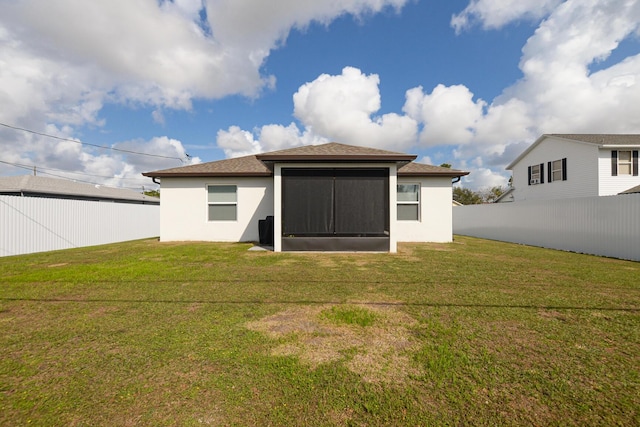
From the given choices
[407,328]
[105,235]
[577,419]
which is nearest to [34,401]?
[407,328]

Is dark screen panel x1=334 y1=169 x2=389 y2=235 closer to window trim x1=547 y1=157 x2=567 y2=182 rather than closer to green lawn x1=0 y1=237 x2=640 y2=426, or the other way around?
green lawn x1=0 y1=237 x2=640 y2=426

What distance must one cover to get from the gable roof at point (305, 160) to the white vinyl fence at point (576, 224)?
353cm

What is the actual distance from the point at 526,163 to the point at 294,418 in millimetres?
24750

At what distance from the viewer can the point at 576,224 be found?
955cm

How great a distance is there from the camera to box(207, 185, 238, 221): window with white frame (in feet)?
37.8

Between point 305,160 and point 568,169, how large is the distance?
58.2ft

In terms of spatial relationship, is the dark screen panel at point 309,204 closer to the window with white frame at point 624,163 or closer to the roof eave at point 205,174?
the roof eave at point 205,174

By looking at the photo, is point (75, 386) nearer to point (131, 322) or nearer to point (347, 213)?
point (131, 322)

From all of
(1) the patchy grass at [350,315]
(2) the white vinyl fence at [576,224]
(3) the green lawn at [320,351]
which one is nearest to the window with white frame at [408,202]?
(2) the white vinyl fence at [576,224]

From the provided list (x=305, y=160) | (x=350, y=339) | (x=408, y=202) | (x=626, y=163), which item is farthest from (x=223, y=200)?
(x=626, y=163)

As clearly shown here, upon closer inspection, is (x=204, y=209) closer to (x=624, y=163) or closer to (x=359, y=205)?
(x=359, y=205)

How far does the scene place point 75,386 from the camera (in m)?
2.15

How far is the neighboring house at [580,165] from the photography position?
14945 mm

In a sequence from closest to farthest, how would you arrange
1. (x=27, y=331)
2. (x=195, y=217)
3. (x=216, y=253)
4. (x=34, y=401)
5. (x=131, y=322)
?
(x=34, y=401) → (x=27, y=331) → (x=131, y=322) → (x=216, y=253) → (x=195, y=217)
